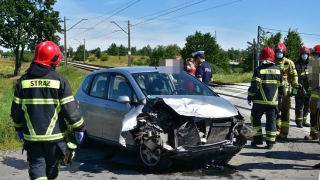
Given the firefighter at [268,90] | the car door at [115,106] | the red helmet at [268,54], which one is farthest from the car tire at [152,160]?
the red helmet at [268,54]

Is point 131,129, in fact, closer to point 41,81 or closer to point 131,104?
point 131,104

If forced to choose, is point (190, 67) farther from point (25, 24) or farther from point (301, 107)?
point (25, 24)

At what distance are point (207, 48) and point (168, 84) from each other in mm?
47213

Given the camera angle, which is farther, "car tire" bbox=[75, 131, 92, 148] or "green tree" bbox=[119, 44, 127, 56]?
"green tree" bbox=[119, 44, 127, 56]

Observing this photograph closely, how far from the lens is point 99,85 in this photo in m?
7.09

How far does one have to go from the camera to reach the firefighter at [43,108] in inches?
155

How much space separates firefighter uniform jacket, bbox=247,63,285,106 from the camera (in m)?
7.03

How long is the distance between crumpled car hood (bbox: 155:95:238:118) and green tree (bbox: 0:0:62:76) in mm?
47850

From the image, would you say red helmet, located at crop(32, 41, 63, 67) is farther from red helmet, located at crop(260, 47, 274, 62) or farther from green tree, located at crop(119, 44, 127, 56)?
green tree, located at crop(119, 44, 127, 56)

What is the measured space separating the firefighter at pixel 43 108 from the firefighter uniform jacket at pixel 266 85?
160 inches

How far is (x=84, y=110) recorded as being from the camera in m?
7.23

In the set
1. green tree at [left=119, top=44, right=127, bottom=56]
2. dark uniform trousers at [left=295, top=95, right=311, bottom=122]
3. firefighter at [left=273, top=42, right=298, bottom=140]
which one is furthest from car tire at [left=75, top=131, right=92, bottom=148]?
green tree at [left=119, top=44, right=127, bottom=56]

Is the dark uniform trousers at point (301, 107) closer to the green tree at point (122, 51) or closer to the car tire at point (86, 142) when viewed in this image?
the car tire at point (86, 142)

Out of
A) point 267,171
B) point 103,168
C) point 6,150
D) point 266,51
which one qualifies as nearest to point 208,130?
point 267,171
